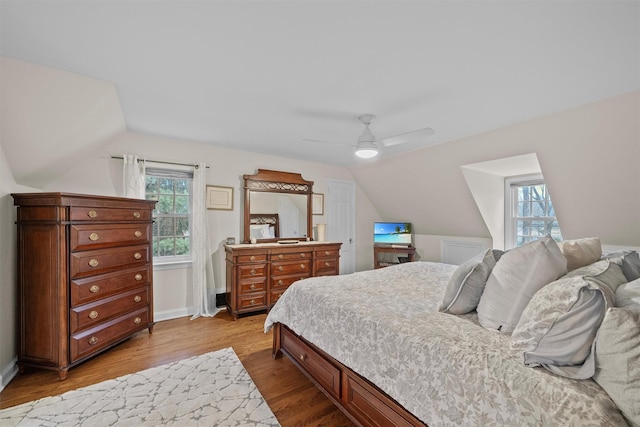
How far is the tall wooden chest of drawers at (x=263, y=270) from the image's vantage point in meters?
3.66

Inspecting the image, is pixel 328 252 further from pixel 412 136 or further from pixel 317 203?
pixel 412 136

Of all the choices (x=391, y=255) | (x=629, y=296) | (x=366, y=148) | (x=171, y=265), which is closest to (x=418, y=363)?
(x=629, y=296)

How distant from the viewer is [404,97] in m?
2.40

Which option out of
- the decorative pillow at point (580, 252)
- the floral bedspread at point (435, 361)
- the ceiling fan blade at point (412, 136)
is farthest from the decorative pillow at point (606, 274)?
the ceiling fan blade at point (412, 136)

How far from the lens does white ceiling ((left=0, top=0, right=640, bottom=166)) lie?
4.68ft

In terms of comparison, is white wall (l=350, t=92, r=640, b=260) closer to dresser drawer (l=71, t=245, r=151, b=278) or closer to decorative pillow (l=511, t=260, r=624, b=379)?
decorative pillow (l=511, t=260, r=624, b=379)

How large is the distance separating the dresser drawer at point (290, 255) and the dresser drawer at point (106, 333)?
1663 mm

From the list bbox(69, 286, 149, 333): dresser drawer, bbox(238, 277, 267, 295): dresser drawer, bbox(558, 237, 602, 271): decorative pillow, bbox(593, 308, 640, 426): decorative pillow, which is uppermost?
bbox(558, 237, 602, 271): decorative pillow

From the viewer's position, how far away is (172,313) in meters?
3.68

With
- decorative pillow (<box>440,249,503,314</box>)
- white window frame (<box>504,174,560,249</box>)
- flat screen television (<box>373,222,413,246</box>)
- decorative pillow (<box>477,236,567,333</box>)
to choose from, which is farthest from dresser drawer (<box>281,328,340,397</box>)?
white window frame (<box>504,174,560,249</box>)

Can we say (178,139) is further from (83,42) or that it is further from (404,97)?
(404,97)

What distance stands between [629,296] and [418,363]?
93cm

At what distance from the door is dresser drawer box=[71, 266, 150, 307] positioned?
125 inches

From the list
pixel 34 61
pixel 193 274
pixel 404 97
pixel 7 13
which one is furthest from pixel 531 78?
pixel 193 274
